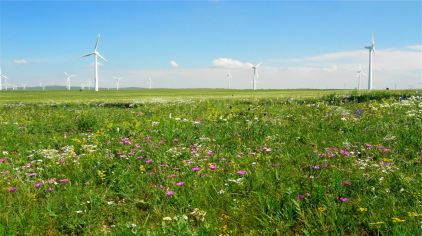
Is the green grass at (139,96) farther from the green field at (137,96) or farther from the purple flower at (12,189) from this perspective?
the purple flower at (12,189)

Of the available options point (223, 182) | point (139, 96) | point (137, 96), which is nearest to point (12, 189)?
point (223, 182)

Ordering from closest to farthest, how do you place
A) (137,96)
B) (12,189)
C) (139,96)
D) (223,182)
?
(12,189), (223,182), (137,96), (139,96)

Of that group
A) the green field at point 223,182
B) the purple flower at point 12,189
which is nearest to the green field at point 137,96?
the green field at point 223,182

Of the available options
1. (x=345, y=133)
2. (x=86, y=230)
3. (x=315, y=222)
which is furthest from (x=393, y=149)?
(x=86, y=230)

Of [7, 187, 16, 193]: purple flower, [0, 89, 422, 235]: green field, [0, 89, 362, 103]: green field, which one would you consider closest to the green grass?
[0, 89, 362, 103]: green field

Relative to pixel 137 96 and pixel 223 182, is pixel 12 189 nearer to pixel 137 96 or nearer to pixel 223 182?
pixel 223 182

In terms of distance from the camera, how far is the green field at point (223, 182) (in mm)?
5016

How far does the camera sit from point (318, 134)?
33.2 feet

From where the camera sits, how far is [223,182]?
261 inches

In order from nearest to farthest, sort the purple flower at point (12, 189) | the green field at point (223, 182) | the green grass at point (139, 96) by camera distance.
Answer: the green field at point (223, 182)
the purple flower at point (12, 189)
the green grass at point (139, 96)

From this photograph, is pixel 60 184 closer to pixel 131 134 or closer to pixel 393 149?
pixel 131 134

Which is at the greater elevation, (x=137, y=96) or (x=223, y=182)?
(x=137, y=96)

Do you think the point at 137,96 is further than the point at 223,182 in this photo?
Yes

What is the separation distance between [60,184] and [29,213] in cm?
126
